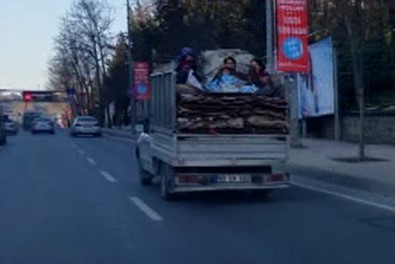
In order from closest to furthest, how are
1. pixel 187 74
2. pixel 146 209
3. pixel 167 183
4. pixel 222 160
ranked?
pixel 146 209 < pixel 222 160 < pixel 167 183 < pixel 187 74

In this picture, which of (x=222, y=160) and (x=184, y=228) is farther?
(x=222, y=160)

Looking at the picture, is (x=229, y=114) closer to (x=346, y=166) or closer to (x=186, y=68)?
(x=186, y=68)

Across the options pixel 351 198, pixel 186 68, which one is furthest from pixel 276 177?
pixel 186 68

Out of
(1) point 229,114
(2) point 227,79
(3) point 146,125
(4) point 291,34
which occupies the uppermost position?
(4) point 291,34

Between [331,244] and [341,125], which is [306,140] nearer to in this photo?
[341,125]

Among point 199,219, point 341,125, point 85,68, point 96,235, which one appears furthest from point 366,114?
point 85,68

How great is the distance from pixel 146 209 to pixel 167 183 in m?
1.36

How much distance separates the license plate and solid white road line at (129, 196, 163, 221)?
4.36 feet

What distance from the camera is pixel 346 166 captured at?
24594 millimetres

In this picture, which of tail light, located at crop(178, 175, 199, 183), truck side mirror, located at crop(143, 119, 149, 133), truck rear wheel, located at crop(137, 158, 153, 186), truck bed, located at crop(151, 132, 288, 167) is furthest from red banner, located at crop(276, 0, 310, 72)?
tail light, located at crop(178, 175, 199, 183)

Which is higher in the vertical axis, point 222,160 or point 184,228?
point 222,160

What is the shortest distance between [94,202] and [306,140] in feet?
76.3

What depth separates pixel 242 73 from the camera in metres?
19.1

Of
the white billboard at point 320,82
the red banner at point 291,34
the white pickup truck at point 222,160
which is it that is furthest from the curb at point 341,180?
the white billboard at point 320,82
